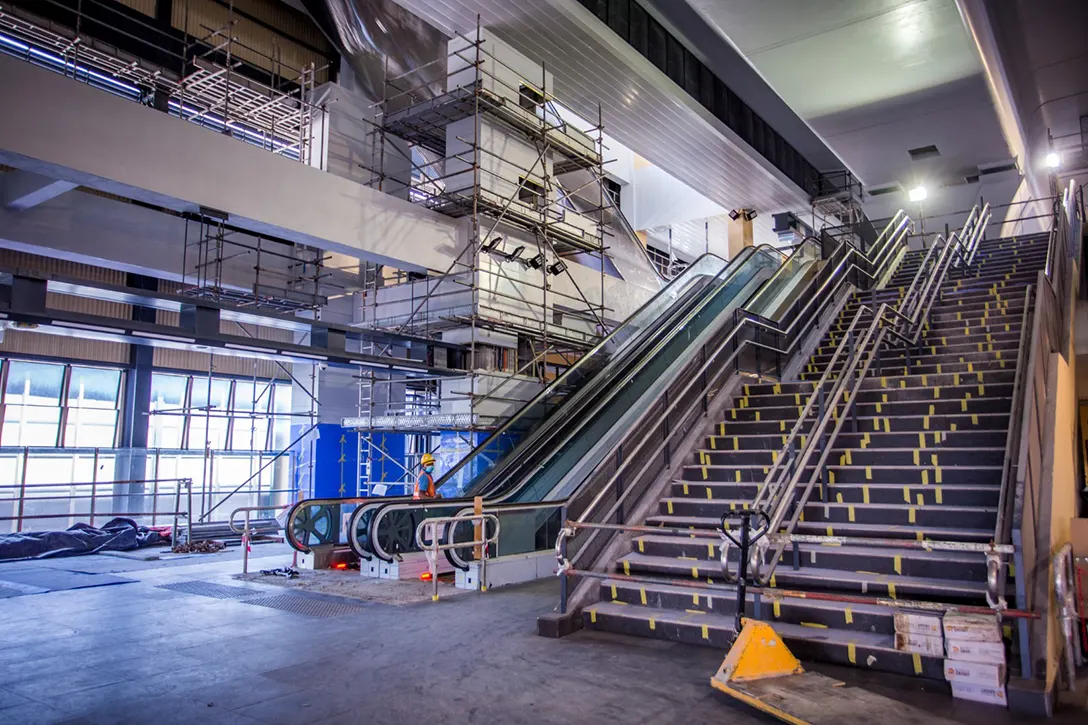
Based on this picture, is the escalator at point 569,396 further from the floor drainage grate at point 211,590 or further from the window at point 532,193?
the window at point 532,193

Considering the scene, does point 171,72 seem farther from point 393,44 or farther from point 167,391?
point 167,391

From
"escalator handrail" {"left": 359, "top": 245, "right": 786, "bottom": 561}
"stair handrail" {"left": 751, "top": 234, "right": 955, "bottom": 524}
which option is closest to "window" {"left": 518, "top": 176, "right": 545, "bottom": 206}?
"escalator handrail" {"left": 359, "top": 245, "right": 786, "bottom": 561}

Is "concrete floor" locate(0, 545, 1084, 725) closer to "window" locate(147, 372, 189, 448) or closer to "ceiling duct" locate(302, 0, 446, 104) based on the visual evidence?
"ceiling duct" locate(302, 0, 446, 104)

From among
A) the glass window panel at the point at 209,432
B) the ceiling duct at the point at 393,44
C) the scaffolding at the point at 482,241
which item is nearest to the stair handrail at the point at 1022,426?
the scaffolding at the point at 482,241

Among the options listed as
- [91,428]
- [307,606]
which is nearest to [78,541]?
[307,606]

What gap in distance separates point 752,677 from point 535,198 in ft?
34.9

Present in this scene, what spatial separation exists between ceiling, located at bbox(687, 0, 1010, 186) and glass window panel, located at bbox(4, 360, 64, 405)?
678 inches

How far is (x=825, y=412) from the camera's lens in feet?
22.2

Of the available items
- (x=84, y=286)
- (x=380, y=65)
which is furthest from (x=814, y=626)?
(x=380, y=65)

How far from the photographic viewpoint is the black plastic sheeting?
11.4 metres

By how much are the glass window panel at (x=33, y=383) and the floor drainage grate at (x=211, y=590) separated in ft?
42.0

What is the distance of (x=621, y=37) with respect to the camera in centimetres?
1362

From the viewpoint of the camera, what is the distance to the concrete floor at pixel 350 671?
4.09m

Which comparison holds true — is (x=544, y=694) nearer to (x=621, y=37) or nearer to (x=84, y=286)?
(x=84, y=286)
